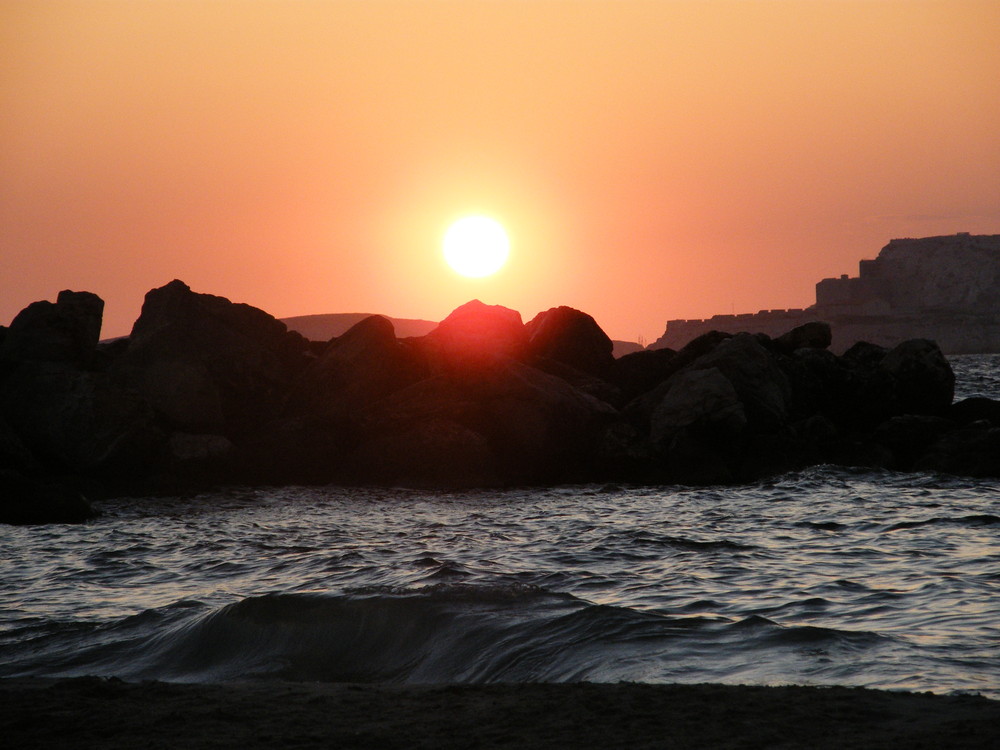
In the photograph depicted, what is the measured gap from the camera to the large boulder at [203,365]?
67.9 ft

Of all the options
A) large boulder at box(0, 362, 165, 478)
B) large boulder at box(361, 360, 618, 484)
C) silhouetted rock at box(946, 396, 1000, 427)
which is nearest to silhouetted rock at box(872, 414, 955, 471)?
silhouetted rock at box(946, 396, 1000, 427)

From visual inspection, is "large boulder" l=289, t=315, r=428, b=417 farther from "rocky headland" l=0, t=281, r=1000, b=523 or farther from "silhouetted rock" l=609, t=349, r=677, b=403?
"silhouetted rock" l=609, t=349, r=677, b=403

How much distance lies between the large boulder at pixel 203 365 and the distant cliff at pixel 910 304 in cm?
11061

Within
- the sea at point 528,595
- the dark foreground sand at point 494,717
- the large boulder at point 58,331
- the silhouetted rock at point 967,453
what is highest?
the large boulder at point 58,331

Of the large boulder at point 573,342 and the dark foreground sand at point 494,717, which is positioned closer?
the dark foreground sand at point 494,717

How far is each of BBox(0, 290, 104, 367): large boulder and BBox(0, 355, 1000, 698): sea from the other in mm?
6296

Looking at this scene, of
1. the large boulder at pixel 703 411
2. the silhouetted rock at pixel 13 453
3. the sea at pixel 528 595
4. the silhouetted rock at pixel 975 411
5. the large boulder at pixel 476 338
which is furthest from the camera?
the silhouetted rock at pixel 975 411

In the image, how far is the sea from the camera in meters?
6.45

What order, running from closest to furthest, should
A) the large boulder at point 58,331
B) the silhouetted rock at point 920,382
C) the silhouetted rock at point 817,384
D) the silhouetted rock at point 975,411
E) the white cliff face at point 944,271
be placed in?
the large boulder at point 58,331, the silhouetted rock at point 975,411, the silhouetted rock at point 920,382, the silhouetted rock at point 817,384, the white cliff face at point 944,271

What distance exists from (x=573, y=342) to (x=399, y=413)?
6.34 meters

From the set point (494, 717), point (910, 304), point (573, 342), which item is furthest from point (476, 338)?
point (910, 304)

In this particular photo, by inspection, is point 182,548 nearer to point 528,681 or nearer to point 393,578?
point 393,578

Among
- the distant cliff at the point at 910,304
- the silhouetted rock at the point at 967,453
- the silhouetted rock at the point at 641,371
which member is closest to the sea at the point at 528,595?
the silhouetted rock at the point at 967,453

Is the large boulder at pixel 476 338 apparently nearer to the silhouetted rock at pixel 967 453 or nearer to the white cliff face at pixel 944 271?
the silhouetted rock at pixel 967 453
